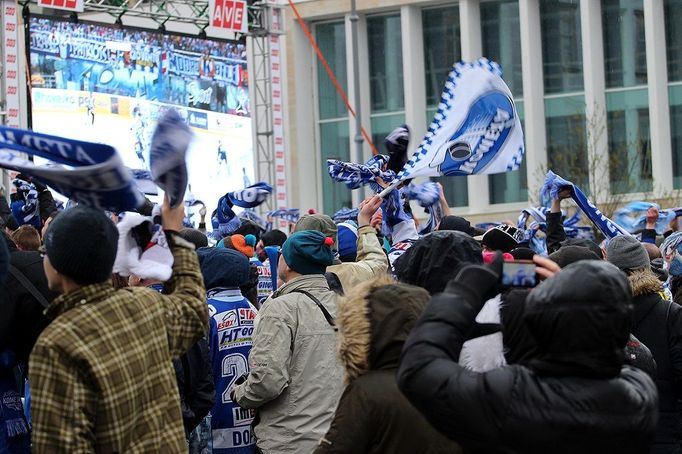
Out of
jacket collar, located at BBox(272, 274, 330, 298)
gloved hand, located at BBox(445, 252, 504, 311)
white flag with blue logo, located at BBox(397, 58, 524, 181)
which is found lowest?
jacket collar, located at BBox(272, 274, 330, 298)

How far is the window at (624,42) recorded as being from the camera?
3850 centimetres

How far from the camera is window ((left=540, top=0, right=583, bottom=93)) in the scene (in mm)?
39281

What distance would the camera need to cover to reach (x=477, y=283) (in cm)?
353

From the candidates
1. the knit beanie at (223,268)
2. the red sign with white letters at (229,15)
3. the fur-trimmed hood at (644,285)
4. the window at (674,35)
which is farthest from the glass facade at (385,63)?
the fur-trimmed hood at (644,285)

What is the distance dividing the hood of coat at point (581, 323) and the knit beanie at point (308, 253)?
10.2ft

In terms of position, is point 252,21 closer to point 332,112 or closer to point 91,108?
point 91,108

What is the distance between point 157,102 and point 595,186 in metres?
16.7

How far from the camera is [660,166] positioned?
37.6 m

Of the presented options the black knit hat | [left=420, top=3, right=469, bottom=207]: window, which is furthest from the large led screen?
the black knit hat

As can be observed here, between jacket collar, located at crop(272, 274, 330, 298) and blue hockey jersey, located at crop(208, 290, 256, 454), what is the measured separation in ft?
2.07

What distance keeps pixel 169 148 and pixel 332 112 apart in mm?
38132

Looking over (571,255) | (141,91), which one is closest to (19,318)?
(571,255)

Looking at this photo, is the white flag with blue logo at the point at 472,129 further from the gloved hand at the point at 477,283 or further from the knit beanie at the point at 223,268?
the gloved hand at the point at 477,283

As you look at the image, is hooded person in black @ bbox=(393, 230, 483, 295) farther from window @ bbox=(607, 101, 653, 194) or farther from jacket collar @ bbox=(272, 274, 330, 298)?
window @ bbox=(607, 101, 653, 194)
